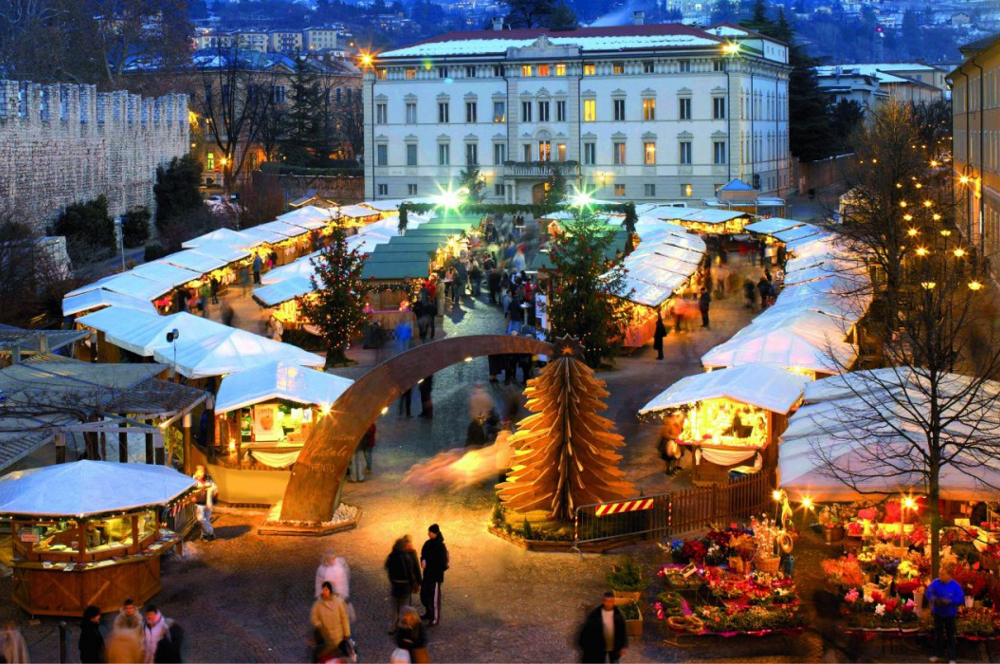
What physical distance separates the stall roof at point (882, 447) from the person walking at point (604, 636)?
3700mm

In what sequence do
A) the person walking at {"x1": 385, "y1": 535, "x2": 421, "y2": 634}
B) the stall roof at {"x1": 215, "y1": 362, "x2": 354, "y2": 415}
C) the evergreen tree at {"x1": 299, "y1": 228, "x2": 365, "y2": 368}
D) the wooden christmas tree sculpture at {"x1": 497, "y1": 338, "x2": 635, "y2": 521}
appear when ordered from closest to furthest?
the person walking at {"x1": 385, "y1": 535, "x2": 421, "y2": 634} < the wooden christmas tree sculpture at {"x1": 497, "y1": 338, "x2": 635, "y2": 521} < the stall roof at {"x1": 215, "y1": 362, "x2": 354, "y2": 415} < the evergreen tree at {"x1": 299, "y1": 228, "x2": 365, "y2": 368}

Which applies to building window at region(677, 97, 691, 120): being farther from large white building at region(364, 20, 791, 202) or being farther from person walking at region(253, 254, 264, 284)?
person walking at region(253, 254, 264, 284)

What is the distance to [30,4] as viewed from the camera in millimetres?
64562

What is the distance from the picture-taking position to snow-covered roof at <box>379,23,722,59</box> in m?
68.5

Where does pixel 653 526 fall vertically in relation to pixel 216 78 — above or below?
below

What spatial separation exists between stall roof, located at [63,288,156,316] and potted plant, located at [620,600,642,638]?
15479mm

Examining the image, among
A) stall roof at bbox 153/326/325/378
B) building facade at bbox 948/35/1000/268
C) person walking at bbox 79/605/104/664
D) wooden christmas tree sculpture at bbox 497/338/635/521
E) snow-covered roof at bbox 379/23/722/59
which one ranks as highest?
snow-covered roof at bbox 379/23/722/59

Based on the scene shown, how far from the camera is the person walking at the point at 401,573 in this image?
13398 mm

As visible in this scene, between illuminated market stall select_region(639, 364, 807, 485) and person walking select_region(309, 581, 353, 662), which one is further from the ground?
illuminated market stall select_region(639, 364, 807, 485)

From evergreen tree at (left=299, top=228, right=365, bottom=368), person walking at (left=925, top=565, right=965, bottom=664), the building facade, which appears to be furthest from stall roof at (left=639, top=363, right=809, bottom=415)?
the building facade

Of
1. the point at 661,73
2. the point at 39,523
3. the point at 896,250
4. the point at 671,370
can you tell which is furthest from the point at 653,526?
the point at 661,73

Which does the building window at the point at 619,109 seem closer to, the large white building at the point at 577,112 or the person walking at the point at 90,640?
the large white building at the point at 577,112

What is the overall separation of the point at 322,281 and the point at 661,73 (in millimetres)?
41734

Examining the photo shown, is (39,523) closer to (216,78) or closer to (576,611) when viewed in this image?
(576,611)
